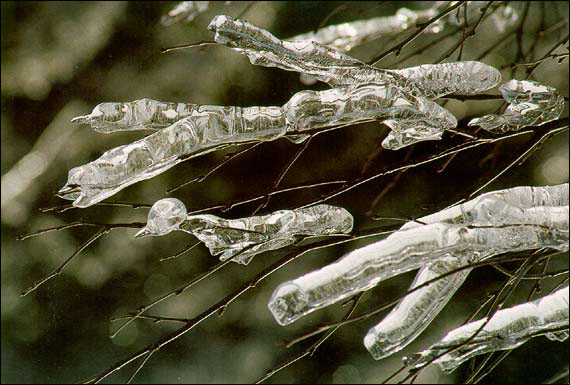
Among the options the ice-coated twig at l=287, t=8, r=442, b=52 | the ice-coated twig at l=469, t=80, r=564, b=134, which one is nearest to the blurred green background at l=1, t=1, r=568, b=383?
the ice-coated twig at l=287, t=8, r=442, b=52

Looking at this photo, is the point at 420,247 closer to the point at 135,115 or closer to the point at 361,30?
the point at 135,115

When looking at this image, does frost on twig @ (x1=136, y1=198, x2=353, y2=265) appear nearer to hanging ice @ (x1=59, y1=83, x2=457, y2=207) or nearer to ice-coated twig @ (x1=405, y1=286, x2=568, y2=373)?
hanging ice @ (x1=59, y1=83, x2=457, y2=207)

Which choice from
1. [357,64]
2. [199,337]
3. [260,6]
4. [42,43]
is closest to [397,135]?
[357,64]

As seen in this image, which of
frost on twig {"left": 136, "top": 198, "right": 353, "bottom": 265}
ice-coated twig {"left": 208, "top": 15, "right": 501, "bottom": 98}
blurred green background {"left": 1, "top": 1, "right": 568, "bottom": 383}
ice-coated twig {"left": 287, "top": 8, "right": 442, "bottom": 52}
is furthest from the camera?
blurred green background {"left": 1, "top": 1, "right": 568, "bottom": 383}

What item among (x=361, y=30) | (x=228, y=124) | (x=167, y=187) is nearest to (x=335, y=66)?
(x=228, y=124)

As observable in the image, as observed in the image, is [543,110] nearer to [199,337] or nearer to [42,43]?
[199,337]

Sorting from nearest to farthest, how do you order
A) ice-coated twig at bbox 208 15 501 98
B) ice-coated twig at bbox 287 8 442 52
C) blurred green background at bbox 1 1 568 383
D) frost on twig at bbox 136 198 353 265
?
ice-coated twig at bbox 208 15 501 98 → frost on twig at bbox 136 198 353 265 → ice-coated twig at bbox 287 8 442 52 → blurred green background at bbox 1 1 568 383
